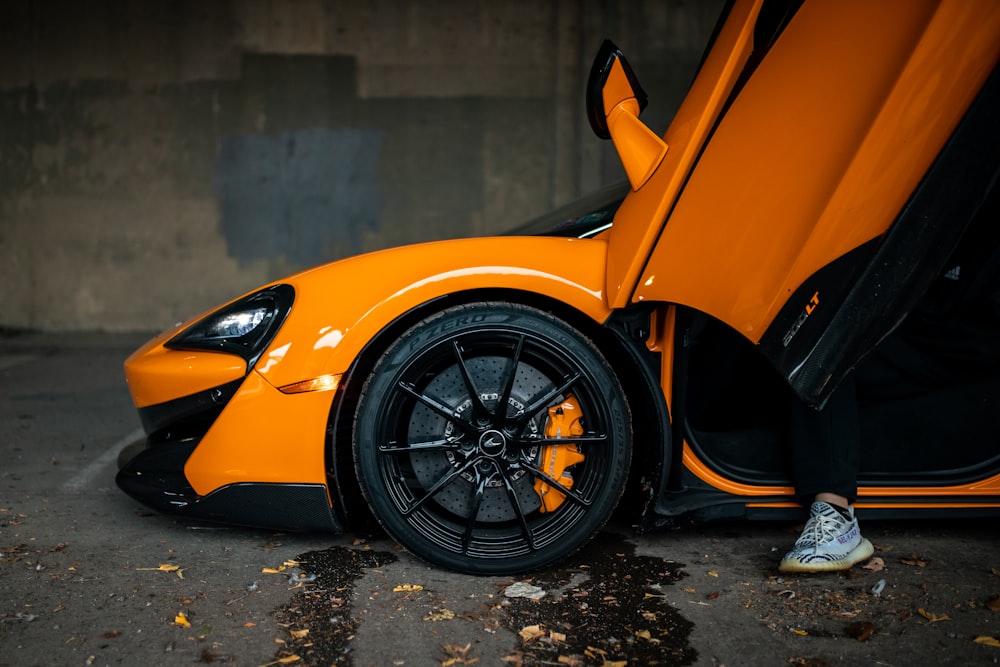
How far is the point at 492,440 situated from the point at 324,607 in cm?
58

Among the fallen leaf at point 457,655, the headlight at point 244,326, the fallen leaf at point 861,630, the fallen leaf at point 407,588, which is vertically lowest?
the fallen leaf at point 861,630

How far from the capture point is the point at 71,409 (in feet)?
14.8

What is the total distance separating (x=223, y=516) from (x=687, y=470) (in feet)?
4.12

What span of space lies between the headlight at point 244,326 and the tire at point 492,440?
1.01 feet

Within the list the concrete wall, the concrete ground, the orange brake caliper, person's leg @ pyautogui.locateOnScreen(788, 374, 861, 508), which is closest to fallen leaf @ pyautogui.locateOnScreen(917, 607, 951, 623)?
the concrete ground

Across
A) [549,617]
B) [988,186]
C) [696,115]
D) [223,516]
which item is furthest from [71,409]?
[988,186]

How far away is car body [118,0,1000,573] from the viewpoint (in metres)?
2.08

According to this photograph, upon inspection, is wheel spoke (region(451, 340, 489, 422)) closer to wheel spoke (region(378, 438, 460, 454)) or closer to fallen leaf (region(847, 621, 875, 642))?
wheel spoke (region(378, 438, 460, 454))

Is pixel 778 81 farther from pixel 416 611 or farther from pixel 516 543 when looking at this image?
pixel 416 611

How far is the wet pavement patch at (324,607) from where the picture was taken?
1951 millimetres

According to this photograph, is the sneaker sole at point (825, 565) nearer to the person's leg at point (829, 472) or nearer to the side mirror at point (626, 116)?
the person's leg at point (829, 472)

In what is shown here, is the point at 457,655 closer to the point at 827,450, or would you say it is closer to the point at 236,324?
the point at 236,324

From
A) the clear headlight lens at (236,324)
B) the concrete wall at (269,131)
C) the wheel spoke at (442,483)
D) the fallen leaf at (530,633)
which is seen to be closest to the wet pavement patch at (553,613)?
the fallen leaf at (530,633)

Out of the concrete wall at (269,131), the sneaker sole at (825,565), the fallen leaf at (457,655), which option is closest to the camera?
the fallen leaf at (457,655)
